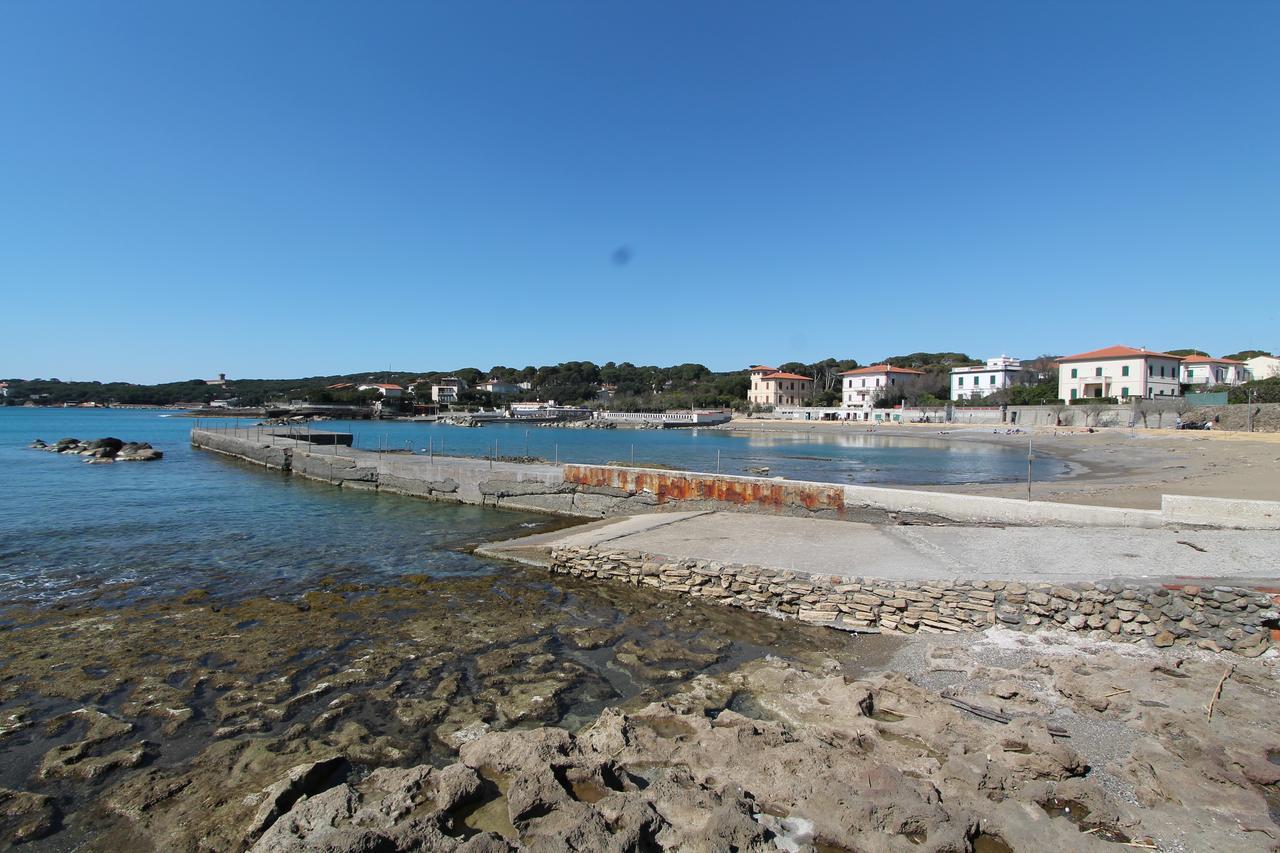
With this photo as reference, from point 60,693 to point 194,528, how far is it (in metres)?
11.3

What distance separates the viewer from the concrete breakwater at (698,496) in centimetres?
1168

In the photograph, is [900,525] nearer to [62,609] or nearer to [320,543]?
[320,543]

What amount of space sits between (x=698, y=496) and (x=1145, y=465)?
2562cm

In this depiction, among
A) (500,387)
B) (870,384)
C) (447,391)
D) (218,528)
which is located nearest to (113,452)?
(218,528)

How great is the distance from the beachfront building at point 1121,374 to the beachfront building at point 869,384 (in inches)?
1033

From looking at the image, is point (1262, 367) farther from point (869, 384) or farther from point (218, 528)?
point (218, 528)

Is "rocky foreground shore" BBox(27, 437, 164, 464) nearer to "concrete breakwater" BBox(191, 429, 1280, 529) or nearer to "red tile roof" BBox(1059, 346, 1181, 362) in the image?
"concrete breakwater" BBox(191, 429, 1280, 529)

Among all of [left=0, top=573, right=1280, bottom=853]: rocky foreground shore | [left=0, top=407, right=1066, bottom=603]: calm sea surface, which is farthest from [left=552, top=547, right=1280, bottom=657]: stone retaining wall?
[left=0, top=407, right=1066, bottom=603]: calm sea surface

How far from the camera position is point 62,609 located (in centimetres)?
938

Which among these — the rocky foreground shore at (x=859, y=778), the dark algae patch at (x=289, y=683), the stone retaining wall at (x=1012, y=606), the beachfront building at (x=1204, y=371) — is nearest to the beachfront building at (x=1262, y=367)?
the beachfront building at (x=1204, y=371)

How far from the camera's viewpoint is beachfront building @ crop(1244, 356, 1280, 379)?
7300cm

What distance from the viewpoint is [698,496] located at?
16609 mm

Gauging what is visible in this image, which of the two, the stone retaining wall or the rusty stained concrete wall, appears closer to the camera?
the stone retaining wall

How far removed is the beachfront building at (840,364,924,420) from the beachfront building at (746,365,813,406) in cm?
1307
